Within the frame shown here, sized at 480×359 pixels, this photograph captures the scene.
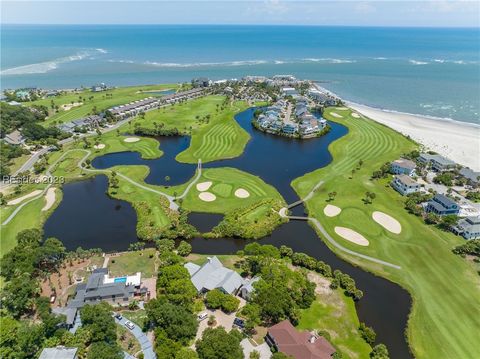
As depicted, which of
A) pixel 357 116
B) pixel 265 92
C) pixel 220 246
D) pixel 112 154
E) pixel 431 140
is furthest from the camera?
Result: pixel 265 92

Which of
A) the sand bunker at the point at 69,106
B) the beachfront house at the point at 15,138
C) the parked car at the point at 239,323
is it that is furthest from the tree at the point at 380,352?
the sand bunker at the point at 69,106

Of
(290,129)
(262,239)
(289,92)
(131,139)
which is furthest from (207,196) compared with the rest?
(289,92)

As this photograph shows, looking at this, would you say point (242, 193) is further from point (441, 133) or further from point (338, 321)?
point (441, 133)

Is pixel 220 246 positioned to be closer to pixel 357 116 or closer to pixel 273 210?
pixel 273 210

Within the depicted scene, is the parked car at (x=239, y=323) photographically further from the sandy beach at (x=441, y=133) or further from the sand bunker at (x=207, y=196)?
the sandy beach at (x=441, y=133)

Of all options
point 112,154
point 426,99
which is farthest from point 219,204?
point 426,99
